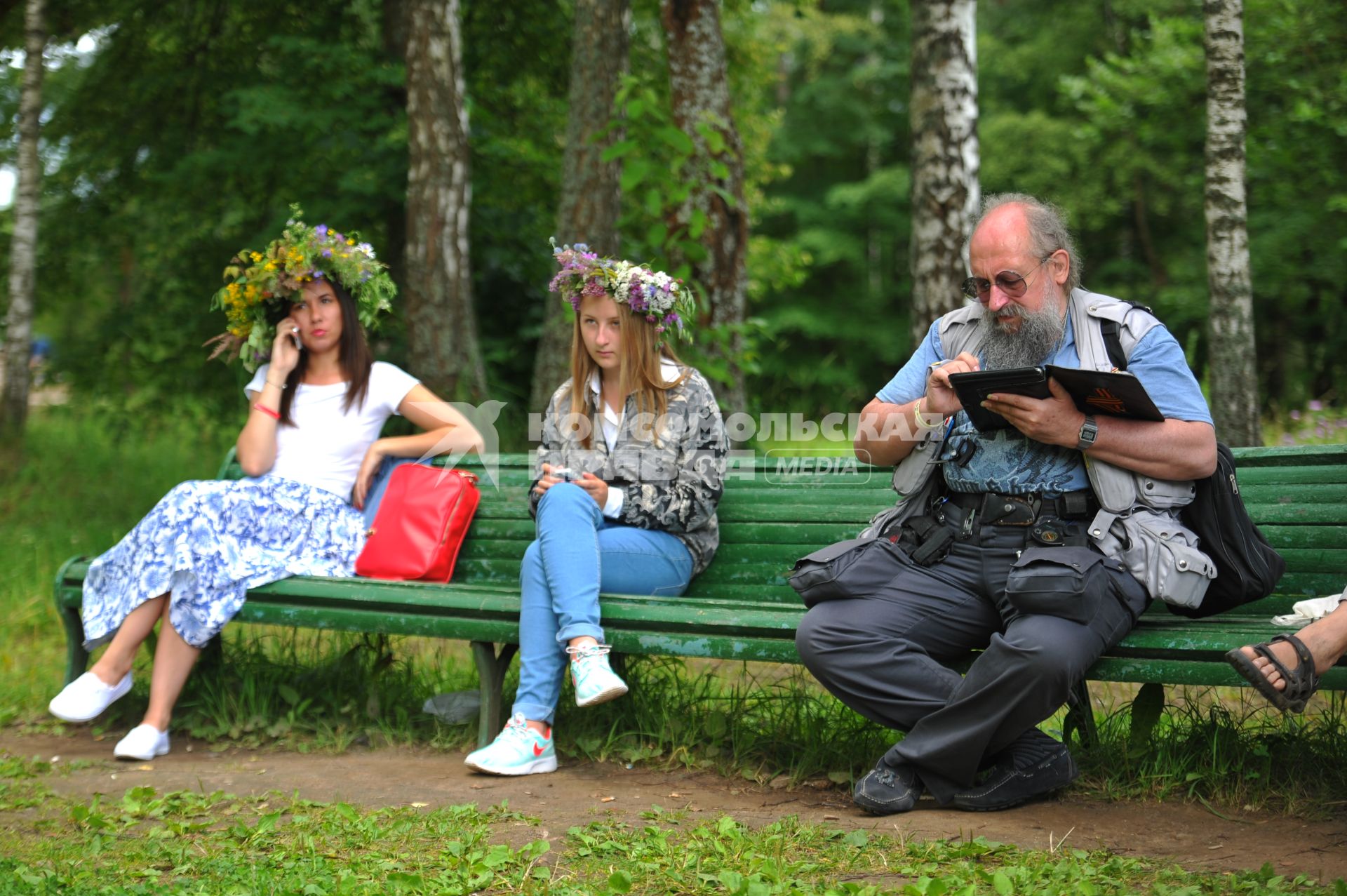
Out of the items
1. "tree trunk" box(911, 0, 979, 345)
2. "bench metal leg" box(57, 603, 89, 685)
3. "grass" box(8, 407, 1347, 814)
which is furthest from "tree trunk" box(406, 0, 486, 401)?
"bench metal leg" box(57, 603, 89, 685)

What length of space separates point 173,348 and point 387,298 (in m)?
5.82

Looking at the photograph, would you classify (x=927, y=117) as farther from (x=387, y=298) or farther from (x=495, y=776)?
(x=495, y=776)

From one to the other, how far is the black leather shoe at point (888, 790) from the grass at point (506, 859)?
0.16 meters

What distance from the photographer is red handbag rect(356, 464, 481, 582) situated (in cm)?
482

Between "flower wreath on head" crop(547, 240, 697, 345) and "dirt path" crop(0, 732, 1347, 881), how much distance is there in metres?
1.51

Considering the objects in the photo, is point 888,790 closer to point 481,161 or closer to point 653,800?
point 653,800

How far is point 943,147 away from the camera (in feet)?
21.3

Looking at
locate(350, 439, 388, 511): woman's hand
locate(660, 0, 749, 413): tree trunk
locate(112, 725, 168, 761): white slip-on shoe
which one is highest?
locate(660, 0, 749, 413): tree trunk

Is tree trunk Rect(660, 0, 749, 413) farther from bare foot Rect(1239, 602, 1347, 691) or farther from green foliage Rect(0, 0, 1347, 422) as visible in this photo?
bare foot Rect(1239, 602, 1347, 691)

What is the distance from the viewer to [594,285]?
4434 mm

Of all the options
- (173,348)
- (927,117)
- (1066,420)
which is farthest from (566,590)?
(173,348)

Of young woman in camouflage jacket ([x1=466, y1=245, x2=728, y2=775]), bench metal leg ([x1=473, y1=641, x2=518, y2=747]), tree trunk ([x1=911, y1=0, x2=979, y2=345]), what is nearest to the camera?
young woman in camouflage jacket ([x1=466, y1=245, x2=728, y2=775])

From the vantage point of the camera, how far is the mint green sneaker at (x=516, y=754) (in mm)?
4016

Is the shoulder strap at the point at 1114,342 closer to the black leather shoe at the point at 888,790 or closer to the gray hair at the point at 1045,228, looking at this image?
the gray hair at the point at 1045,228
